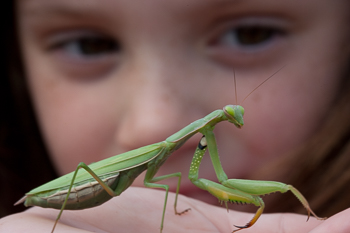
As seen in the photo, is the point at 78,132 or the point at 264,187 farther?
the point at 78,132

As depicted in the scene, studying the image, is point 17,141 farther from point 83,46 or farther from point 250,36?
point 250,36

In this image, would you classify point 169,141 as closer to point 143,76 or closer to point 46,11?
point 143,76

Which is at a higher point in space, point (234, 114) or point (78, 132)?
point (234, 114)

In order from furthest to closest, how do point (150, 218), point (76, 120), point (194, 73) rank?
point (76, 120) < point (194, 73) < point (150, 218)

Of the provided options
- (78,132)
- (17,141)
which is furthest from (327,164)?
(17,141)

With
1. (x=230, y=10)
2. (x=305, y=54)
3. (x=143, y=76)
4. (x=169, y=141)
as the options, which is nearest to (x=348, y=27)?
(x=305, y=54)

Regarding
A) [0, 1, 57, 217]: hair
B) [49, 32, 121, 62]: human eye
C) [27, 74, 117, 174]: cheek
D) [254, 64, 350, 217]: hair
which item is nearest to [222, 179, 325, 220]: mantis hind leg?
[254, 64, 350, 217]: hair

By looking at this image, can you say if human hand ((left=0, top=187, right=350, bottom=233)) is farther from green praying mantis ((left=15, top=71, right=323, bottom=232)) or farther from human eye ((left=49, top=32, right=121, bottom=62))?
human eye ((left=49, top=32, right=121, bottom=62))

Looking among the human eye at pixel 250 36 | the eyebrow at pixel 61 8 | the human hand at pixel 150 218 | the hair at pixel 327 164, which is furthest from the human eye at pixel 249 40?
the human hand at pixel 150 218
